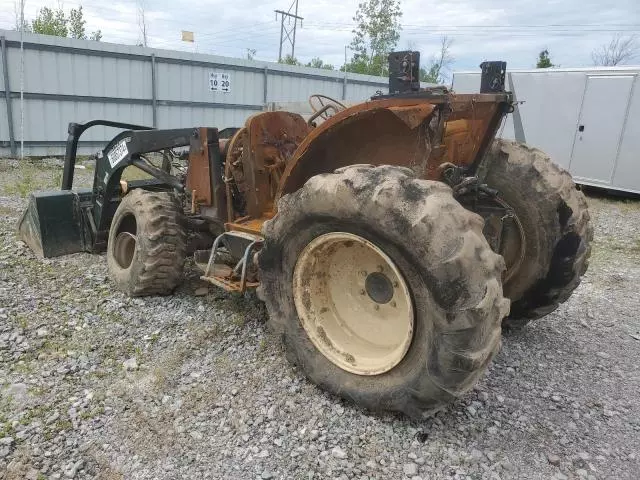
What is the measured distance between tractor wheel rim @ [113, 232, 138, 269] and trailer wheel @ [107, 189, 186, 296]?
240mm

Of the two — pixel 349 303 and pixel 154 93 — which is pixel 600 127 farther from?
pixel 154 93

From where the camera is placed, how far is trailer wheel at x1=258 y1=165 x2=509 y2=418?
2.30m

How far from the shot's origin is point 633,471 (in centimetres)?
248

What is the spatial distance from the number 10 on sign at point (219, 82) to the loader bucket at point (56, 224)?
10.8 metres

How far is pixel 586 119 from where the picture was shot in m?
11.2

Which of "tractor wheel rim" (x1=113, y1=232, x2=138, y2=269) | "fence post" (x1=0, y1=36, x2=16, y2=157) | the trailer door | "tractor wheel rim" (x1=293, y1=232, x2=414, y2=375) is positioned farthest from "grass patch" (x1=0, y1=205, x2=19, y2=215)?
the trailer door

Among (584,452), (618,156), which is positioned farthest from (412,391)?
(618,156)

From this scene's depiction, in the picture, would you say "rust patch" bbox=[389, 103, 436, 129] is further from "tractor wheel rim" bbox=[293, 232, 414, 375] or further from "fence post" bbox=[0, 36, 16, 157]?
"fence post" bbox=[0, 36, 16, 157]

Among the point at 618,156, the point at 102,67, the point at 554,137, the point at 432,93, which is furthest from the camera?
the point at 102,67

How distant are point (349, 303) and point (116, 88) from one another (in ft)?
41.2

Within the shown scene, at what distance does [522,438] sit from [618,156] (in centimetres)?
991

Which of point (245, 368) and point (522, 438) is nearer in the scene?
point (522, 438)

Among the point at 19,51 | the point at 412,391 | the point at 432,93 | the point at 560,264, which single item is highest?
the point at 19,51

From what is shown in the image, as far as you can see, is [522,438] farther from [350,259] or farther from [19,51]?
[19,51]
